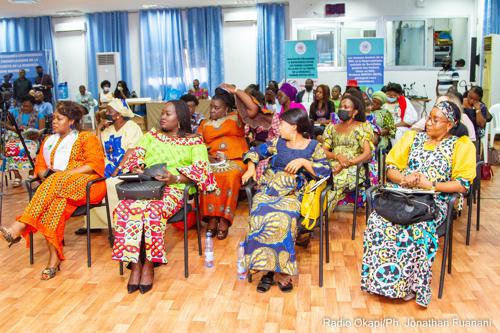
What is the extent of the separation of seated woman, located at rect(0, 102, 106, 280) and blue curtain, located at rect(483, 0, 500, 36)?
1040 cm

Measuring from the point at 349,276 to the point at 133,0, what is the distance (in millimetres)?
11182

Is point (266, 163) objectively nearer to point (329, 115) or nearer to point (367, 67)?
point (329, 115)

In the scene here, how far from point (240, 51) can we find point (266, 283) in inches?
475

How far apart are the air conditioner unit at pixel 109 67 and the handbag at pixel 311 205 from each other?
12725 millimetres

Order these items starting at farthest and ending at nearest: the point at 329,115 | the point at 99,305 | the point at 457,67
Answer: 1. the point at 457,67
2. the point at 329,115
3. the point at 99,305

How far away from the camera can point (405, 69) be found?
12.2 metres

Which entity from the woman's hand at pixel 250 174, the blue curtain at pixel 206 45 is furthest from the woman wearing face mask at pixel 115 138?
the blue curtain at pixel 206 45

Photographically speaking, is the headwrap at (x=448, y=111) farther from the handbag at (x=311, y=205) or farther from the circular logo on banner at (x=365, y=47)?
the circular logo on banner at (x=365, y=47)

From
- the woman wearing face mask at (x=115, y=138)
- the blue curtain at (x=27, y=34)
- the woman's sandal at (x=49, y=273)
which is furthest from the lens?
the blue curtain at (x=27, y=34)

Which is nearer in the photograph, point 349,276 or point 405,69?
point 349,276

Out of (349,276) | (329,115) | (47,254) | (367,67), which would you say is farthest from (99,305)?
(367,67)

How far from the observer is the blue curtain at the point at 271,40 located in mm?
14273

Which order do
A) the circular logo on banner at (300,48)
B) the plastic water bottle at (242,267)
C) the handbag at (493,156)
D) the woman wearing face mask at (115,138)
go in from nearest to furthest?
the plastic water bottle at (242,267) → the woman wearing face mask at (115,138) → the handbag at (493,156) → the circular logo on banner at (300,48)

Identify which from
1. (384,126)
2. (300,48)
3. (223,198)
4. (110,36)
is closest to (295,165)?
(223,198)
